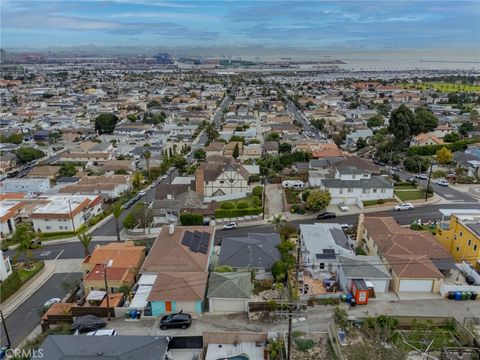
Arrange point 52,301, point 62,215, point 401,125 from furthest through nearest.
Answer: point 401,125, point 62,215, point 52,301

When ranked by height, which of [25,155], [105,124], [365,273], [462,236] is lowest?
[25,155]

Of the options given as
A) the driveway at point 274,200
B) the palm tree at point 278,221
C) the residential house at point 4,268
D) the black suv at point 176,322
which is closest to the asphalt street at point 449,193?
the driveway at point 274,200

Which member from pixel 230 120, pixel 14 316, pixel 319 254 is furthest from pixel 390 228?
pixel 230 120

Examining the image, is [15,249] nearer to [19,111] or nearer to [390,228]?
[390,228]

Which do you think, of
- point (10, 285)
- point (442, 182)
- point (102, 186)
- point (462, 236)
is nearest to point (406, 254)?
point (462, 236)

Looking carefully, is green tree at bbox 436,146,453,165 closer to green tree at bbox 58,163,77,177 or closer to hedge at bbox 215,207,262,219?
hedge at bbox 215,207,262,219

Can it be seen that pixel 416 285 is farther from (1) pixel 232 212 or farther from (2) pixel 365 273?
(1) pixel 232 212

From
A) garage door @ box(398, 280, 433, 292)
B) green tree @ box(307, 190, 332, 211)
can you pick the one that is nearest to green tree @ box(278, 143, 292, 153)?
green tree @ box(307, 190, 332, 211)
